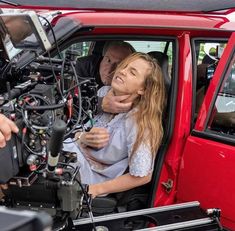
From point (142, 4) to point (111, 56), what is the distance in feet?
1.68

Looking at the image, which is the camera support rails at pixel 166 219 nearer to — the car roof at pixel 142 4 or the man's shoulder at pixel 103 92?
the man's shoulder at pixel 103 92

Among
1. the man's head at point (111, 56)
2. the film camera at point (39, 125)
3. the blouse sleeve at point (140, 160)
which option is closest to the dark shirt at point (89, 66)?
the man's head at point (111, 56)

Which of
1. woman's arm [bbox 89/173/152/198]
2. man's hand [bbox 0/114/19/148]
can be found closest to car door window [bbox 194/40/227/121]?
woman's arm [bbox 89/173/152/198]

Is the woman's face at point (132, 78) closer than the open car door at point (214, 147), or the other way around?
the open car door at point (214, 147)

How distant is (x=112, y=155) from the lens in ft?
8.04

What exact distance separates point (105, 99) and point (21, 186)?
910 millimetres

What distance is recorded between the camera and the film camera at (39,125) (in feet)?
5.34

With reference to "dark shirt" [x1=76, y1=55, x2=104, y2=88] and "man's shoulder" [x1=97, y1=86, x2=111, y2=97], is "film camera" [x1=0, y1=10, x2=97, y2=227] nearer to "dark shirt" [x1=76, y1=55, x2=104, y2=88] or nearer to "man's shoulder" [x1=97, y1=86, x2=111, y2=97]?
"man's shoulder" [x1=97, y1=86, x2=111, y2=97]

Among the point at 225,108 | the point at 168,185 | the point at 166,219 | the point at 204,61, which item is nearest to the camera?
the point at 166,219

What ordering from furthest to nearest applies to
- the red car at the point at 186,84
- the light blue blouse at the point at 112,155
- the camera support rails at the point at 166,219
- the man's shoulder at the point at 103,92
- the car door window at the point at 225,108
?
the man's shoulder at the point at 103,92 < the light blue blouse at the point at 112,155 < the car door window at the point at 225,108 < the red car at the point at 186,84 < the camera support rails at the point at 166,219

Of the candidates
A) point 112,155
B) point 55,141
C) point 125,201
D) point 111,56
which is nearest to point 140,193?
point 125,201

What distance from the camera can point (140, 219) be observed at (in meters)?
2.19

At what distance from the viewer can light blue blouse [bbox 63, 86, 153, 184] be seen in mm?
2383

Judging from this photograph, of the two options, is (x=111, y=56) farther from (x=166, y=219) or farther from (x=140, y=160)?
(x=166, y=219)
